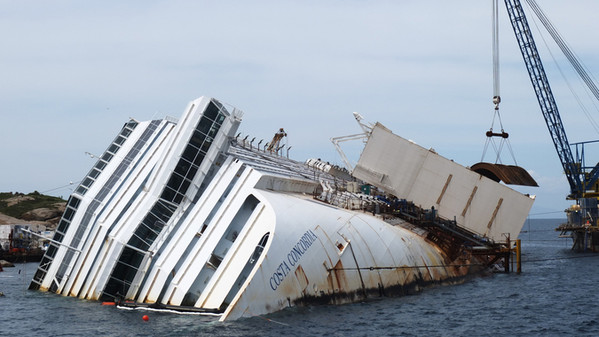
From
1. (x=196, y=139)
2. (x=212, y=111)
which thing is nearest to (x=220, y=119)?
(x=212, y=111)

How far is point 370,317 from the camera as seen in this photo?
46.4 meters

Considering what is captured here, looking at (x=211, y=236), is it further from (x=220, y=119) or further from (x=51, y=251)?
(x=51, y=251)

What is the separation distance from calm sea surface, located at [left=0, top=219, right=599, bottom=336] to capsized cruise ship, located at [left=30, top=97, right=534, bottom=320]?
135cm

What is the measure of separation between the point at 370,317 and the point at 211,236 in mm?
11831

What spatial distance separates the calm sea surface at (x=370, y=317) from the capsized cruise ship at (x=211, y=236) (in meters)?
1.35

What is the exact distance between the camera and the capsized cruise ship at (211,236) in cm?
4391

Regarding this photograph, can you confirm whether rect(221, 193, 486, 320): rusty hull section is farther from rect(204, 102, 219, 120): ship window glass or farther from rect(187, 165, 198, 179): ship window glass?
rect(204, 102, 219, 120): ship window glass

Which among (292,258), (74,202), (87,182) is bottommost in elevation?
(74,202)

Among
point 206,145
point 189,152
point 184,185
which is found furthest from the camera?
point 206,145

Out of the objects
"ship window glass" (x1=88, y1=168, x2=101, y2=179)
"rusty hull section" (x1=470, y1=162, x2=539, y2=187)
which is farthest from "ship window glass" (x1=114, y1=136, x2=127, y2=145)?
"rusty hull section" (x1=470, y1=162, x2=539, y2=187)

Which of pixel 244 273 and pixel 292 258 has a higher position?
pixel 292 258

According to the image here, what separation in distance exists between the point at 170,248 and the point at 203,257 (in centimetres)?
347

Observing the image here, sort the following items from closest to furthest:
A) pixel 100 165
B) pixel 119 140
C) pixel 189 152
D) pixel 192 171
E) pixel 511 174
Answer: pixel 192 171 < pixel 189 152 < pixel 100 165 < pixel 119 140 < pixel 511 174

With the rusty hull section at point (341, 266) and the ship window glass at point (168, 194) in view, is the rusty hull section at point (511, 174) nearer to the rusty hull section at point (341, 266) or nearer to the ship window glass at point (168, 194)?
the rusty hull section at point (341, 266)
